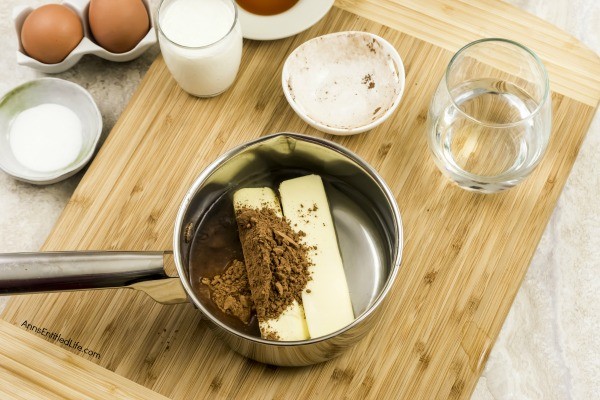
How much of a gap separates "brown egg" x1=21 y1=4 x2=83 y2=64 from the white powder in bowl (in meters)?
0.10

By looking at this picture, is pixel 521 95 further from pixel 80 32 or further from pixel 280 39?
pixel 80 32

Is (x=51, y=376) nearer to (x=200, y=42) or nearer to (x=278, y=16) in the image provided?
(x=200, y=42)

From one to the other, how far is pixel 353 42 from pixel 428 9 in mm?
156

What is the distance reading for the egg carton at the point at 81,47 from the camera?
1.40m

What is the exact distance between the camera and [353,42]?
1.30 metres

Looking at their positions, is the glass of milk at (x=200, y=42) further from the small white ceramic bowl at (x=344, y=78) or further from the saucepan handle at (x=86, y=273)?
the saucepan handle at (x=86, y=273)

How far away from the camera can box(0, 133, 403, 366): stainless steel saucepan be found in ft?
3.20

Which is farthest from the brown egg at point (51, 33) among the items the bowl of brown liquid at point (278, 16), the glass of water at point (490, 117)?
the glass of water at point (490, 117)

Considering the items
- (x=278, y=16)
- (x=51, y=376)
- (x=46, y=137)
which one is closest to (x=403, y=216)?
(x=278, y=16)

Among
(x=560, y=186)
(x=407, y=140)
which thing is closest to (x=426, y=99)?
Answer: (x=407, y=140)

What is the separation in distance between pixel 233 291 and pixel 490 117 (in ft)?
1.74

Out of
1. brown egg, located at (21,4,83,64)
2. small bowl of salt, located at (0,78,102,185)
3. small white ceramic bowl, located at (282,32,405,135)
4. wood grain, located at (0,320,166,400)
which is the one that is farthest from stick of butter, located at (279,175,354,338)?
brown egg, located at (21,4,83,64)

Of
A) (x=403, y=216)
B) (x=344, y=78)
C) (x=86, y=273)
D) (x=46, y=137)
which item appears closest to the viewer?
(x=86, y=273)

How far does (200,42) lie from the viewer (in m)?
1.24
